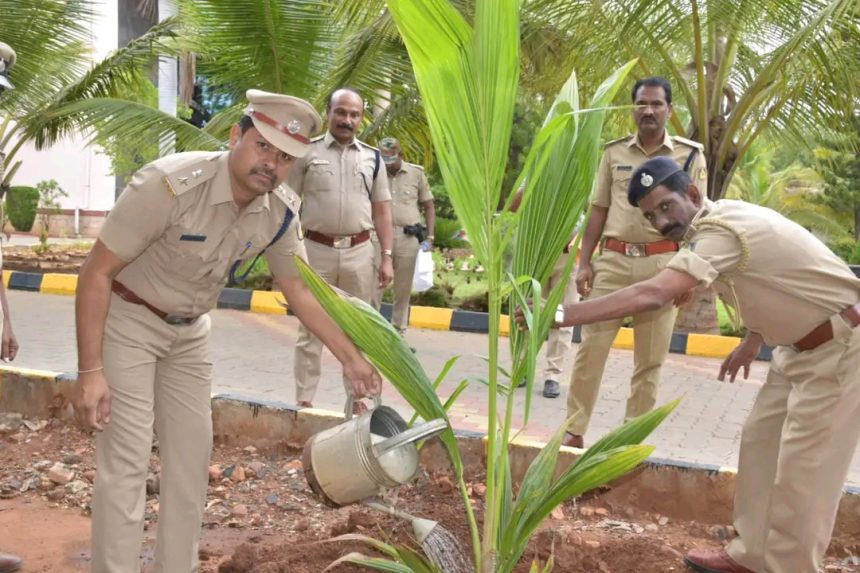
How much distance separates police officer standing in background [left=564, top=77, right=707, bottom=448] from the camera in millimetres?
4520

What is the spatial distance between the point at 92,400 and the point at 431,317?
7.49m

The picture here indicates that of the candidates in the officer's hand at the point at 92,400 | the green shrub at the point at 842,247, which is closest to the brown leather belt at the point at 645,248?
the officer's hand at the point at 92,400

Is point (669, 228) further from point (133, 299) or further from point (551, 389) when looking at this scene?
point (551, 389)

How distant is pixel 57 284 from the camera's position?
39.1 ft

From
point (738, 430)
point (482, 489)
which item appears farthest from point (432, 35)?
point (738, 430)

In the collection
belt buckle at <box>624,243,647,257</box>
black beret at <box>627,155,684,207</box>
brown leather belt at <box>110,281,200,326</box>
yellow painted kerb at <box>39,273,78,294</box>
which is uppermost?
black beret at <box>627,155,684,207</box>

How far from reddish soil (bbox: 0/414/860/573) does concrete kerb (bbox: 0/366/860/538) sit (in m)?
0.07

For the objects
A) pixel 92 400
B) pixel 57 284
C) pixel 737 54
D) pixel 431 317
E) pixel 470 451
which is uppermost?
pixel 737 54

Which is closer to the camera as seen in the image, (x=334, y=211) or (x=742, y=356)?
(x=742, y=356)

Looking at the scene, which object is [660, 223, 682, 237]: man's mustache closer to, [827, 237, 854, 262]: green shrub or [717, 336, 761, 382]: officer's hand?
[717, 336, 761, 382]: officer's hand

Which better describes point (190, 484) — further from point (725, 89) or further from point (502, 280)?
point (725, 89)

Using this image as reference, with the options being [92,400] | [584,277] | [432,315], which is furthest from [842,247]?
[92,400]

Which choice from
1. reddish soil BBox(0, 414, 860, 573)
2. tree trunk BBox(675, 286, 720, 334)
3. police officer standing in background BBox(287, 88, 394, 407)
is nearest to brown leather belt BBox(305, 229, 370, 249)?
police officer standing in background BBox(287, 88, 394, 407)

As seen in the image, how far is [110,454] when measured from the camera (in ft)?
9.31
